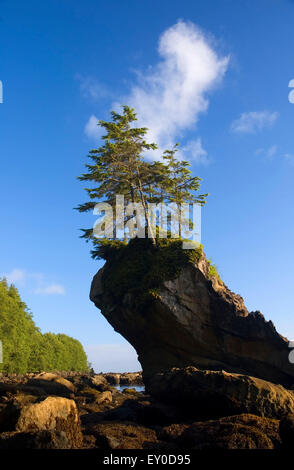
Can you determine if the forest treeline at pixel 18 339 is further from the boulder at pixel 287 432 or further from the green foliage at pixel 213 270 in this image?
the boulder at pixel 287 432

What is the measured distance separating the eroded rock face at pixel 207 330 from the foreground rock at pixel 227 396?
9160 mm

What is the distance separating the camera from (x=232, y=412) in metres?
12.3

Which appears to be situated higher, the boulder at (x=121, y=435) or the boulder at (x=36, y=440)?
the boulder at (x=36, y=440)

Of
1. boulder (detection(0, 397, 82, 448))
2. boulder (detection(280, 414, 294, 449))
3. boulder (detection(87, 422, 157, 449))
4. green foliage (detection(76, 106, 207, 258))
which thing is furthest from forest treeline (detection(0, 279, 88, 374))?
boulder (detection(280, 414, 294, 449))

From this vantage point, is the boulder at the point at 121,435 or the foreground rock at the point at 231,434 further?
the boulder at the point at 121,435

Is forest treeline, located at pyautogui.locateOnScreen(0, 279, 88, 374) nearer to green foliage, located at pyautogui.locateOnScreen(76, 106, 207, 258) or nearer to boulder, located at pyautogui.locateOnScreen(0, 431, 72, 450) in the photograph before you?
green foliage, located at pyautogui.locateOnScreen(76, 106, 207, 258)

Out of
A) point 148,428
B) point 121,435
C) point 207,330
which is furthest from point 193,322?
point 121,435

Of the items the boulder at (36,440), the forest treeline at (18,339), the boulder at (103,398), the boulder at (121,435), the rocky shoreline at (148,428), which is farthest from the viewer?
the forest treeline at (18,339)

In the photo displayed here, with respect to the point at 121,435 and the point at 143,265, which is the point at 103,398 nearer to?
the point at 143,265

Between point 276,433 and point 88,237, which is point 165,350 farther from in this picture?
point 276,433

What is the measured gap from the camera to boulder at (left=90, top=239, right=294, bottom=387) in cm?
2327

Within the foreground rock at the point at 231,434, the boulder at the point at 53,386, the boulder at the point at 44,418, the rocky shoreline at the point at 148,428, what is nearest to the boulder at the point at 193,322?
the boulder at the point at 53,386

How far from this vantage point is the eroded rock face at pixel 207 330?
76.2 ft
